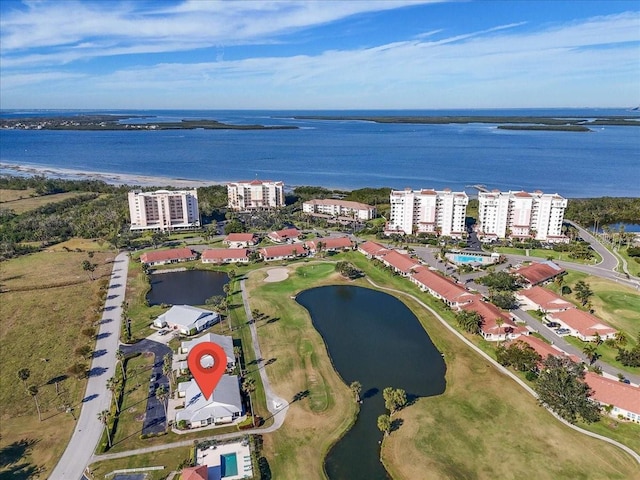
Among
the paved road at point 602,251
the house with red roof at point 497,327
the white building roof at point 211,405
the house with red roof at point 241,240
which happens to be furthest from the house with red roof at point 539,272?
the house with red roof at point 241,240

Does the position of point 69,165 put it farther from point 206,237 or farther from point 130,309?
point 130,309

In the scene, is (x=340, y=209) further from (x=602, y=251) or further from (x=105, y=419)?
(x=105, y=419)

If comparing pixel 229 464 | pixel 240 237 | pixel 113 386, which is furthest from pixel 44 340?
pixel 240 237

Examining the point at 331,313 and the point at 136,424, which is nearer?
the point at 136,424

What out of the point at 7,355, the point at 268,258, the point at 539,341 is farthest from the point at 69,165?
the point at 539,341

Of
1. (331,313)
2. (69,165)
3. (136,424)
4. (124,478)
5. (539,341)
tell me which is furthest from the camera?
(69,165)

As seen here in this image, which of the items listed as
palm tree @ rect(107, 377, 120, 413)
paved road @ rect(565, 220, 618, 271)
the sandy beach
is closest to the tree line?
paved road @ rect(565, 220, 618, 271)

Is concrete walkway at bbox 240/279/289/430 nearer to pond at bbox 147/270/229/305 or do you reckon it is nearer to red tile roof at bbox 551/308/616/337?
pond at bbox 147/270/229/305
